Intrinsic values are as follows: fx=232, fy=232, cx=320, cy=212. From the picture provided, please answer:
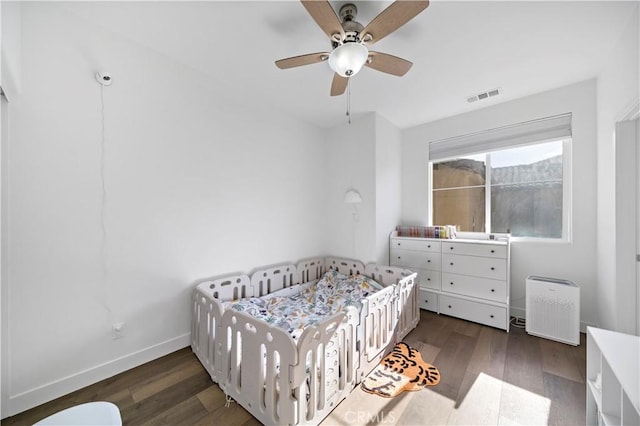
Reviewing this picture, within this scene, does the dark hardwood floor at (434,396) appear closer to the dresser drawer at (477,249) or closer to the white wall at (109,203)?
the white wall at (109,203)

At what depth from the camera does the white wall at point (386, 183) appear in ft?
9.86

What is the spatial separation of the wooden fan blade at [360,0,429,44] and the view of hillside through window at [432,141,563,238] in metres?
2.41

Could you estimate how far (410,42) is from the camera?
176cm

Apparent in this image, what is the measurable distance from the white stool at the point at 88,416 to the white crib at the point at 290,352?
0.61 meters

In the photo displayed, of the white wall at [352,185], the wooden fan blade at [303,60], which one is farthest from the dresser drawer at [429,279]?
the wooden fan blade at [303,60]

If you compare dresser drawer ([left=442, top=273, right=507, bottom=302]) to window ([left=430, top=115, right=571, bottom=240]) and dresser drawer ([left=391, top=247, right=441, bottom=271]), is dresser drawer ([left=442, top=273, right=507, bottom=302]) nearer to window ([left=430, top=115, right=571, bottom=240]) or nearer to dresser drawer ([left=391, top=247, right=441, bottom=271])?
dresser drawer ([left=391, top=247, right=441, bottom=271])

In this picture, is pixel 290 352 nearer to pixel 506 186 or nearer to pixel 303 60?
pixel 303 60

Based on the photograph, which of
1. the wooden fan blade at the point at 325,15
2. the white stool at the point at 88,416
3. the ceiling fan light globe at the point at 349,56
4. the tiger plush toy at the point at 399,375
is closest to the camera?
the white stool at the point at 88,416

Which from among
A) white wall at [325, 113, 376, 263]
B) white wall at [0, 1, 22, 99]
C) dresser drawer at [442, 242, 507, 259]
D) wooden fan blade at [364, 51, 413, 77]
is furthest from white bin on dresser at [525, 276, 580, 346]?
white wall at [0, 1, 22, 99]

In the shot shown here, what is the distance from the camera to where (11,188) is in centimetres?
138

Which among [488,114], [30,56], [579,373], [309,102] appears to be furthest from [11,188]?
[488,114]

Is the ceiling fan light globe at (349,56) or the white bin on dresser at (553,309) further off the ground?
the ceiling fan light globe at (349,56)

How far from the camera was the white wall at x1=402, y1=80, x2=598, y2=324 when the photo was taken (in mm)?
2314

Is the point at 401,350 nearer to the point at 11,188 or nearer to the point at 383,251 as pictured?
the point at 383,251
